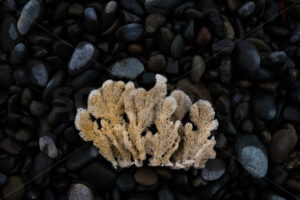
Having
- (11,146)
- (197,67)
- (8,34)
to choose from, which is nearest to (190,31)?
(197,67)

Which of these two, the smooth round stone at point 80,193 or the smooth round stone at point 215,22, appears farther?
the smooth round stone at point 215,22

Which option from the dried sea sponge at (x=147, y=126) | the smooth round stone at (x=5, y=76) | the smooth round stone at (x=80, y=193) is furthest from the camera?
the smooth round stone at (x=5, y=76)

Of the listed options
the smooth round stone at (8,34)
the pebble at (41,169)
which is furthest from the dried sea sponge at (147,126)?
the smooth round stone at (8,34)

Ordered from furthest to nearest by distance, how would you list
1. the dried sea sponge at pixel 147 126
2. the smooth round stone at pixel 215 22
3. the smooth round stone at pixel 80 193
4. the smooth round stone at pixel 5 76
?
1. the smooth round stone at pixel 5 76
2. the smooth round stone at pixel 215 22
3. the smooth round stone at pixel 80 193
4. the dried sea sponge at pixel 147 126

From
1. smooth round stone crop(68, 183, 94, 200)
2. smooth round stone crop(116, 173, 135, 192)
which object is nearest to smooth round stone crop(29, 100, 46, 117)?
smooth round stone crop(68, 183, 94, 200)

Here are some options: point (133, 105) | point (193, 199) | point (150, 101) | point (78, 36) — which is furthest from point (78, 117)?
point (193, 199)

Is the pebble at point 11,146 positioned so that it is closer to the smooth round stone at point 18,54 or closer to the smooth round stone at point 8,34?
the smooth round stone at point 18,54
